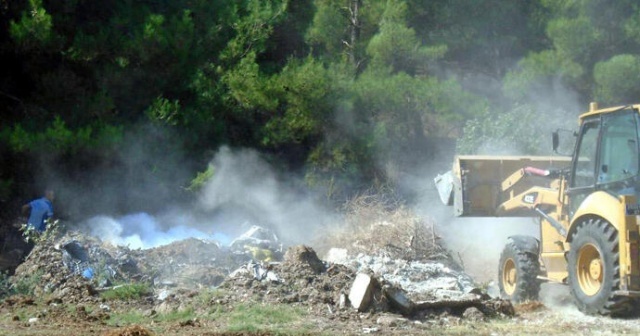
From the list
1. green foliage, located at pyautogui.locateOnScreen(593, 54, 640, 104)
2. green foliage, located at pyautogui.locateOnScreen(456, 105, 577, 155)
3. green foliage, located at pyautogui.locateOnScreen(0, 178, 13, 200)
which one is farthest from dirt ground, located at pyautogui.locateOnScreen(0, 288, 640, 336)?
green foliage, located at pyautogui.locateOnScreen(593, 54, 640, 104)

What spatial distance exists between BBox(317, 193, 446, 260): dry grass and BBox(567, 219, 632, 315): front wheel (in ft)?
15.2

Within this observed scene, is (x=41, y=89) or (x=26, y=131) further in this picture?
(x=41, y=89)

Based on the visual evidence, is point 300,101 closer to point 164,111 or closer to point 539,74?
point 164,111

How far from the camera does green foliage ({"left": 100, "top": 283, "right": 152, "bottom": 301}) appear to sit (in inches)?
510

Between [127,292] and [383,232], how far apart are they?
602 centimetres

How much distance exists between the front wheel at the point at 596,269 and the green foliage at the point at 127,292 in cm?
597

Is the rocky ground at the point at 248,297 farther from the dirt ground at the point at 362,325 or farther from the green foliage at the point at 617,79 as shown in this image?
the green foliage at the point at 617,79

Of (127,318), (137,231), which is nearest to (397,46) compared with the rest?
(137,231)

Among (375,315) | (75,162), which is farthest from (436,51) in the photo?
(375,315)

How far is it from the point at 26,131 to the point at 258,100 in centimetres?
517

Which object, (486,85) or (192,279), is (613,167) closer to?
(192,279)

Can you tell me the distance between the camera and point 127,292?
13016mm

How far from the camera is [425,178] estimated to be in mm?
22828

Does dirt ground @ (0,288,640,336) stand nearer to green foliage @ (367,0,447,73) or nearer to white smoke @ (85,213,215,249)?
white smoke @ (85,213,215,249)
